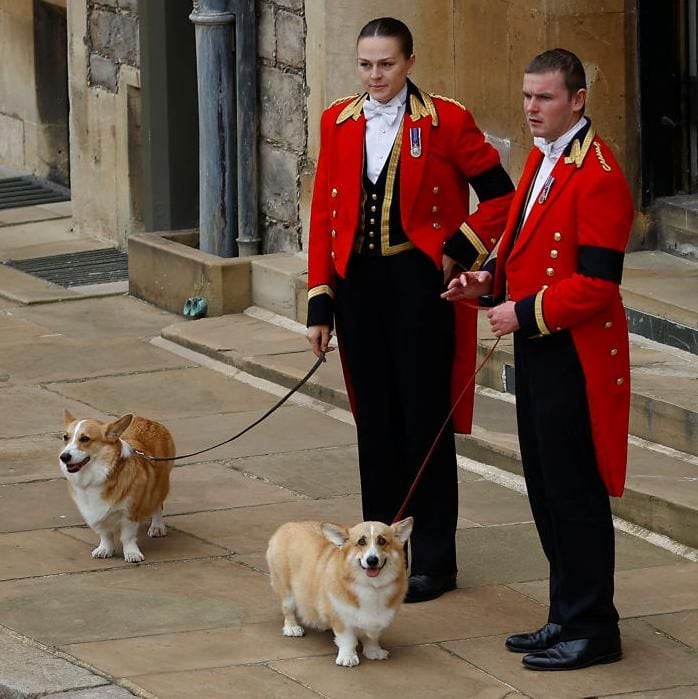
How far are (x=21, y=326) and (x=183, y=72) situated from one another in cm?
229

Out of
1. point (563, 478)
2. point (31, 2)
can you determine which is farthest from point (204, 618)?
point (31, 2)

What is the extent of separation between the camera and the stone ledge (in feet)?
38.3

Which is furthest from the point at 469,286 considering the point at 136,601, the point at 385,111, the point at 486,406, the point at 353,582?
the point at 486,406

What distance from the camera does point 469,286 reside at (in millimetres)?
6328

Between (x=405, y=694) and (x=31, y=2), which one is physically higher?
(x=31, y=2)

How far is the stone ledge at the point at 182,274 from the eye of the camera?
1167 centimetres

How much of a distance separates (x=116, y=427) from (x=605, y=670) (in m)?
2.25

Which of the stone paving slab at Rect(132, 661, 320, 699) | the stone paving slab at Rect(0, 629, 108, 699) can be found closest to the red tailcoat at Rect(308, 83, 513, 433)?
the stone paving slab at Rect(132, 661, 320, 699)

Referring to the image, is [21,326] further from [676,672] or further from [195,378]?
[676,672]

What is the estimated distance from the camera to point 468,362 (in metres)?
6.93

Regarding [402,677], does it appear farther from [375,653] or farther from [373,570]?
[373,570]

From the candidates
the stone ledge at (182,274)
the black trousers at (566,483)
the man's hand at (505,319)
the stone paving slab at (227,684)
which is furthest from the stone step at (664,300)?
the stone paving slab at (227,684)

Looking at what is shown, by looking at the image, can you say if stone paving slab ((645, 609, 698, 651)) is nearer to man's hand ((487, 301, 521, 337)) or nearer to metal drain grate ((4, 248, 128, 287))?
man's hand ((487, 301, 521, 337))

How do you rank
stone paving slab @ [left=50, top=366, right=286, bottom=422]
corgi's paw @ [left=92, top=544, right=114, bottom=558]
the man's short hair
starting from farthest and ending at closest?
1. stone paving slab @ [left=50, top=366, right=286, bottom=422]
2. corgi's paw @ [left=92, top=544, right=114, bottom=558]
3. the man's short hair
